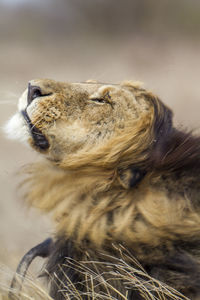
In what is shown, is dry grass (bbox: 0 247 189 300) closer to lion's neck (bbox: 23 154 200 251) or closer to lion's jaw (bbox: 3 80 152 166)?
lion's neck (bbox: 23 154 200 251)

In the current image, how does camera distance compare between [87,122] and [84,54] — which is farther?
[84,54]

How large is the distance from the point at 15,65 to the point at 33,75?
82 millimetres

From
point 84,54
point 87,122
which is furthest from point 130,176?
point 84,54

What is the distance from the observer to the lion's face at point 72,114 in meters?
0.96

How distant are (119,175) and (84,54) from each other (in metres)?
0.50

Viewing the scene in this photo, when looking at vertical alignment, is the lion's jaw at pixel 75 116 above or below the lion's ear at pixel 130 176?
above

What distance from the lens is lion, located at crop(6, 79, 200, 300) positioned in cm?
95

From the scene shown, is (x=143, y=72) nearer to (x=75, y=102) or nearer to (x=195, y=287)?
(x=75, y=102)

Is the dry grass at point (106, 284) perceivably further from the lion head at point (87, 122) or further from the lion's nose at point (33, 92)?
the lion's nose at point (33, 92)

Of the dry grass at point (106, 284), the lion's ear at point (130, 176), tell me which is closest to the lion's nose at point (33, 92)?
the lion's ear at point (130, 176)

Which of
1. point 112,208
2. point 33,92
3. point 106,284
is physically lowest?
point 106,284

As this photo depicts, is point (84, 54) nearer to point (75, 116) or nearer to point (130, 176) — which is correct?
→ point (75, 116)

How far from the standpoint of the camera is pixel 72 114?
96cm

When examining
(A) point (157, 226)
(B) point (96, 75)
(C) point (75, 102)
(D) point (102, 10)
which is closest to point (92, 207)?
(A) point (157, 226)
